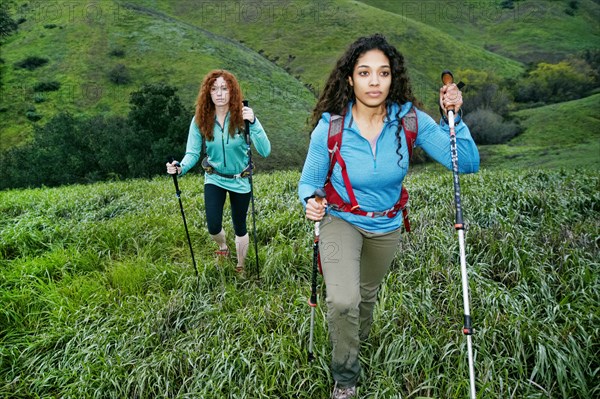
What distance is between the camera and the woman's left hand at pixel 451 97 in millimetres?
2688

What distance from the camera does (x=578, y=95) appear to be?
62.6 m

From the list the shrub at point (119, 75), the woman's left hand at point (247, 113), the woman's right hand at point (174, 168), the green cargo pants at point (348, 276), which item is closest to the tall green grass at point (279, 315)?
the green cargo pants at point (348, 276)

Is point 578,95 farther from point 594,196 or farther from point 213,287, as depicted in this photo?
point 213,287

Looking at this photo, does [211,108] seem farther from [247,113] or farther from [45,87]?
[45,87]

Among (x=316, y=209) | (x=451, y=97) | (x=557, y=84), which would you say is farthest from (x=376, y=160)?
(x=557, y=84)

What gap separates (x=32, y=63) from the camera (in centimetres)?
5231

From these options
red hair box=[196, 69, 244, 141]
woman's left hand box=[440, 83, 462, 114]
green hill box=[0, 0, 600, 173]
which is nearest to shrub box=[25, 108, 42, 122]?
green hill box=[0, 0, 600, 173]

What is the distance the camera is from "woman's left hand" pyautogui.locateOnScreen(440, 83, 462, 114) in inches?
106

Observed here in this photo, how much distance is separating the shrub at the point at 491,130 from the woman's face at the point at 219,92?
49.9 metres

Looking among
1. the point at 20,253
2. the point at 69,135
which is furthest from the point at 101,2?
the point at 20,253

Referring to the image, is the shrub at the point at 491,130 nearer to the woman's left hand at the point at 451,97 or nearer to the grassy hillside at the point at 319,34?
the grassy hillside at the point at 319,34

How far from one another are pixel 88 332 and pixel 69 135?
3461cm

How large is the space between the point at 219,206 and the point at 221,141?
87 cm

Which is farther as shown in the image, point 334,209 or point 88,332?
point 88,332
